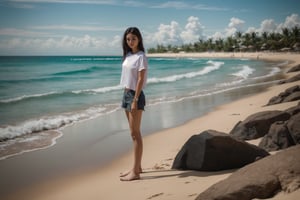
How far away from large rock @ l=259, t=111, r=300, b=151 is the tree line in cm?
4379

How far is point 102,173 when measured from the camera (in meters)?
4.50

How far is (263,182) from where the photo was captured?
254 cm

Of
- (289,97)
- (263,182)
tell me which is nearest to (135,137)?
(263,182)

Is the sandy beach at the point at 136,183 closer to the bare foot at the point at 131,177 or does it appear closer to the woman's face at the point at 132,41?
the bare foot at the point at 131,177

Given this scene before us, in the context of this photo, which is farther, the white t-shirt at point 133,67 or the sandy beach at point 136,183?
the white t-shirt at point 133,67

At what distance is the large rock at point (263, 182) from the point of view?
249 centimetres

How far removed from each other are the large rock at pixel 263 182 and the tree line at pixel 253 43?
149 feet

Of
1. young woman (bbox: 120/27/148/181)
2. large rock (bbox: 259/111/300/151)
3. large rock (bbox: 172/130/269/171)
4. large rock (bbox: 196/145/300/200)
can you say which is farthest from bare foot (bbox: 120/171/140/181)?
large rock (bbox: 259/111/300/151)

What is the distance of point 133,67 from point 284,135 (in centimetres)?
196

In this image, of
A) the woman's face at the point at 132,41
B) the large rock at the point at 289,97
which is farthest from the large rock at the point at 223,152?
the large rock at the point at 289,97

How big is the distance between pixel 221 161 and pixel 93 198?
4.50 feet

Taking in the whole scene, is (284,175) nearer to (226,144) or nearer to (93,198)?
(226,144)

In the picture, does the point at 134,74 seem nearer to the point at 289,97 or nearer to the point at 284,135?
the point at 284,135

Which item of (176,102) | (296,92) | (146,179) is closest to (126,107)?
(146,179)
